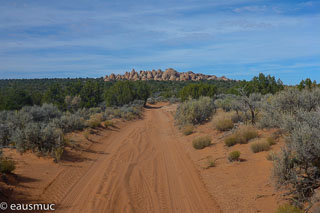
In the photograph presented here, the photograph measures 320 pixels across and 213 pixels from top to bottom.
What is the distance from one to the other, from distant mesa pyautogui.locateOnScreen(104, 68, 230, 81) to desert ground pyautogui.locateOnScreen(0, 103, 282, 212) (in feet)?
455

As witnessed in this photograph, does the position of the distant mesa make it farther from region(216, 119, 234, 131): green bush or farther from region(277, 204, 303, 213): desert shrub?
region(277, 204, 303, 213): desert shrub

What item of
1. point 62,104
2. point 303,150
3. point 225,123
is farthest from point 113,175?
point 62,104

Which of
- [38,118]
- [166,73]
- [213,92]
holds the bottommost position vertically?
[38,118]

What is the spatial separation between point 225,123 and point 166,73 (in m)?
146

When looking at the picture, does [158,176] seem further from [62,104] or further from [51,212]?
[62,104]

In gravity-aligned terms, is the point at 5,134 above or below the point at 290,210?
above

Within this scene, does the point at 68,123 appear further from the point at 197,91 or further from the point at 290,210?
the point at 197,91

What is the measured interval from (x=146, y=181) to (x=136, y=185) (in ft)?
1.77

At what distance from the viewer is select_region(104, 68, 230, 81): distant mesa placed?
15274 cm

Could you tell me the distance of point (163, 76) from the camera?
514 ft

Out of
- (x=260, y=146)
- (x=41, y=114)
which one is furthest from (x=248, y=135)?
(x=41, y=114)

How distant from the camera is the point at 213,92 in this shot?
36562 mm

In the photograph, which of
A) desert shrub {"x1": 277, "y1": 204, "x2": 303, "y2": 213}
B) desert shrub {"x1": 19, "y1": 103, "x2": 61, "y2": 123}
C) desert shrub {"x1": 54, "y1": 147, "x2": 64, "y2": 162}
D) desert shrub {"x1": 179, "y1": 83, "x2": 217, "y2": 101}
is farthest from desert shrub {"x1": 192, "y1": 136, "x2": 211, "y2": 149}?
desert shrub {"x1": 179, "y1": 83, "x2": 217, "y2": 101}

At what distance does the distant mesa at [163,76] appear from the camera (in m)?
153
